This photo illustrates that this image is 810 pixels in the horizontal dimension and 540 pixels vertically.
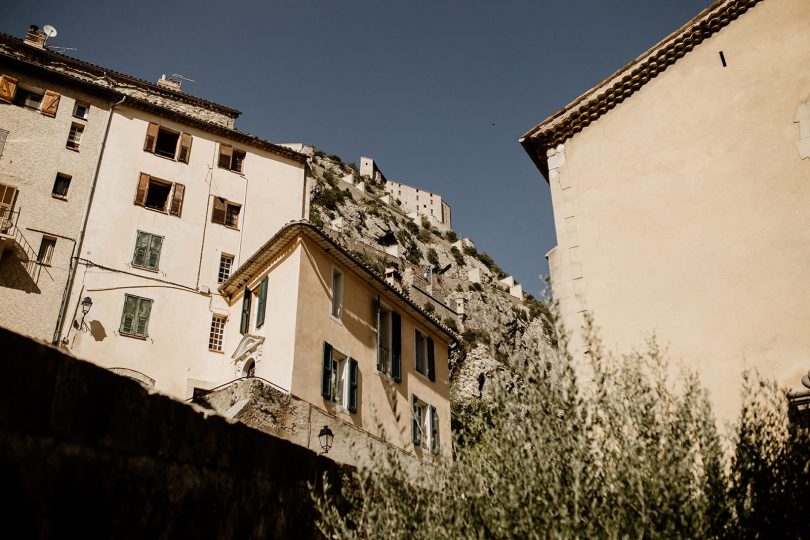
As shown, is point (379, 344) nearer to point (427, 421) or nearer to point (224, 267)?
point (427, 421)

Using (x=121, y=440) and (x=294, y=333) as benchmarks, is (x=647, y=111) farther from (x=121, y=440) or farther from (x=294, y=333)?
(x=294, y=333)

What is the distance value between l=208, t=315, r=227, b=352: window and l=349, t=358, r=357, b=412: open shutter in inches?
221

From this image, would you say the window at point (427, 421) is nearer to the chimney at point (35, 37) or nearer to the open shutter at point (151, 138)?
the open shutter at point (151, 138)

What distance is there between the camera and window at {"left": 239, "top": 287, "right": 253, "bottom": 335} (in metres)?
21.5

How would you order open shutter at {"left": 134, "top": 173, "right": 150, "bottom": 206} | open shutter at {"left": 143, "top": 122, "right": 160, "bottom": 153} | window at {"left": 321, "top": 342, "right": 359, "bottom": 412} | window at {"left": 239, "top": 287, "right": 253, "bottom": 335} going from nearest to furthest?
window at {"left": 321, "top": 342, "right": 359, "bottom": 412}
window at {"left": 239, "top": 287, "right": 253, "bottom": 335}
open shutter at {"left": 134, "top": 173, "right": 150, "bottom": 206}
open shutter at {"left": 143, "top": 122, "right": 160, "bottom": 153}

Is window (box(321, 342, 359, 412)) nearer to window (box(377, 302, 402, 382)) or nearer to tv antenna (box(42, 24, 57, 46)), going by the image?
window (box(377, 302, 402, 382))

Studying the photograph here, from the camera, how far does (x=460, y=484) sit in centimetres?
555

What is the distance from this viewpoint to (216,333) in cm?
2325

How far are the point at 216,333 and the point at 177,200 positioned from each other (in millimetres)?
5624

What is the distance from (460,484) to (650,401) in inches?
76.8

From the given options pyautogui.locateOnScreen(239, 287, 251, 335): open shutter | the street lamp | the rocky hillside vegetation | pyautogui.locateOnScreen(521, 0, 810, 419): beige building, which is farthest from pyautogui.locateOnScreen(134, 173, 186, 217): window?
the rocky hillside vegetation

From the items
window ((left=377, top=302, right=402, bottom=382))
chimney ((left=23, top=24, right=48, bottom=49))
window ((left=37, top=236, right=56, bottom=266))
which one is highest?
chimney ((left=23, top=24, right=48, bottom=49))

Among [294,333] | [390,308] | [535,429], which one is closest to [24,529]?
[535,429]

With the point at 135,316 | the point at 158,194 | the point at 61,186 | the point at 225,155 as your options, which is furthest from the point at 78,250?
the point at 225,155
